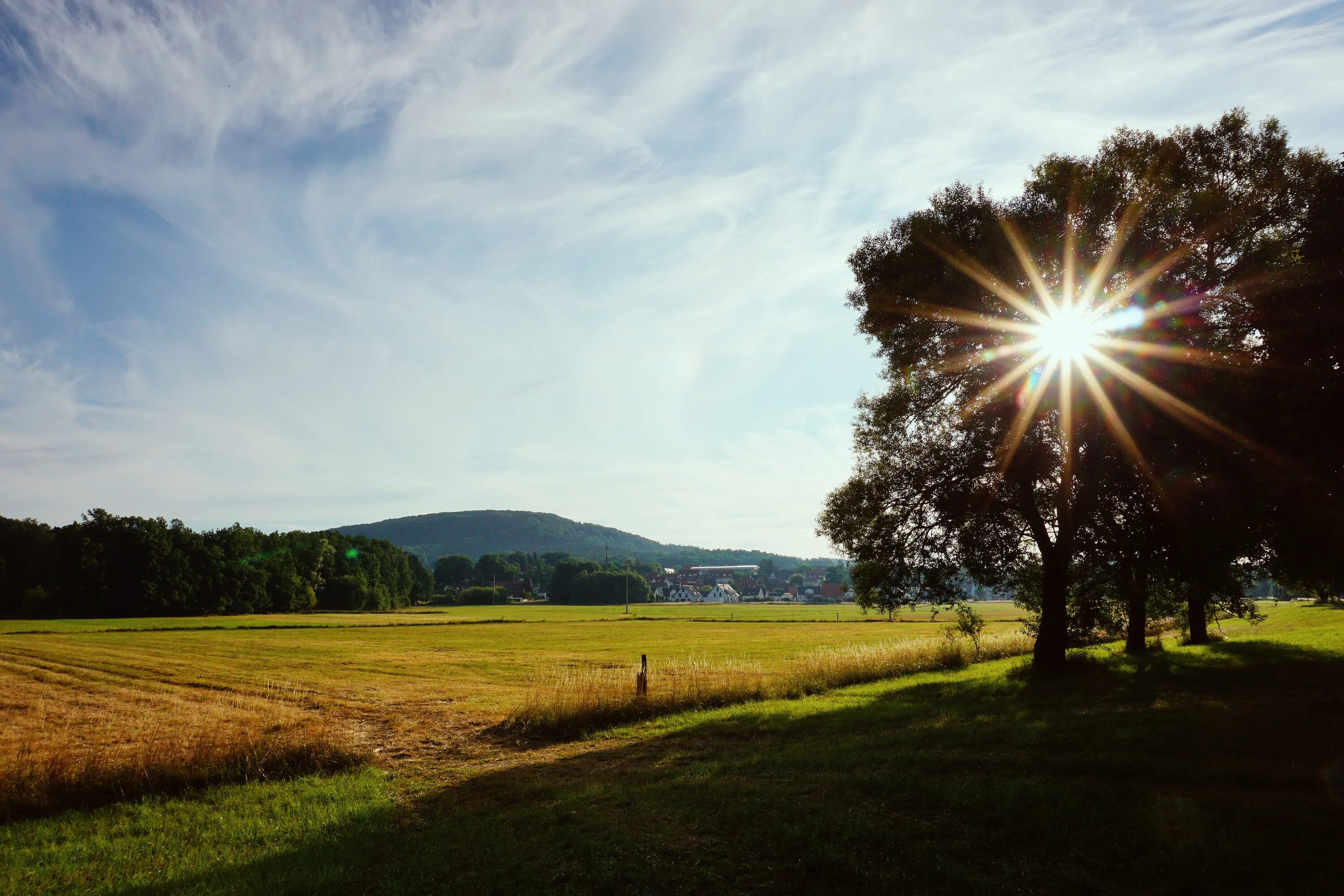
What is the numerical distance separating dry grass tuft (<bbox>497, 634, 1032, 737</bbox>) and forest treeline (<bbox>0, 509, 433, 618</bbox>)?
10600 cm

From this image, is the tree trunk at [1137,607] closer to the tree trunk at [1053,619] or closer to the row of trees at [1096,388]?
the row of trees at [1096,388]

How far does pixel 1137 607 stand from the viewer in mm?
27062

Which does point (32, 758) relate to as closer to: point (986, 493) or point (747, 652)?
point (986, 493)

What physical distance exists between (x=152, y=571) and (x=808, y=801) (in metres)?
127

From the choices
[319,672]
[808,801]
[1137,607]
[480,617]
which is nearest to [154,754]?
[808,801]

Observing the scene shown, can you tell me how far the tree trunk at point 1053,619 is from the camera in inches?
897

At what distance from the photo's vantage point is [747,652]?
4878cm

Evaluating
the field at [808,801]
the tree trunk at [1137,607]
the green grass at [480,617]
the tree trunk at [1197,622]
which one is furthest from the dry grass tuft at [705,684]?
the green grass at [480,617]

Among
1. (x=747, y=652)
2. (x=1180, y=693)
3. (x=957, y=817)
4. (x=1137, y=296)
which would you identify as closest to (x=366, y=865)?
(x=957, y=817)

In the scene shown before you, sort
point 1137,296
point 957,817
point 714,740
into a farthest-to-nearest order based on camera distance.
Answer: point 1137,296 < point 714,740 < point 957,817

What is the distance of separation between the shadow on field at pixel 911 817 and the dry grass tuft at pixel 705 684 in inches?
150

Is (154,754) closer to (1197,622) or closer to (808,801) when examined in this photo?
(808,801)

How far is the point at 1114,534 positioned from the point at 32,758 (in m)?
25.8

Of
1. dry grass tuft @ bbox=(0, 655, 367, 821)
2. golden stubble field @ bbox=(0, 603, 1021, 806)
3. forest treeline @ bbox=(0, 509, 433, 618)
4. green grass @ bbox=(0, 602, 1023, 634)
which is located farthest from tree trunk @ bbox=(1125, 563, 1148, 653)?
forest treeline @ bbox=(0, 509, 433, 618)
